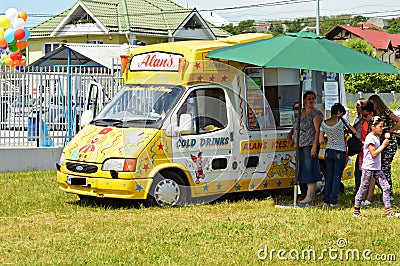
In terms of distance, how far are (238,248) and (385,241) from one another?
1.76 metres

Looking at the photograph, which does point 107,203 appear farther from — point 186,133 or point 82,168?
point 186,133

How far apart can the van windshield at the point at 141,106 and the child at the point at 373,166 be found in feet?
9.57

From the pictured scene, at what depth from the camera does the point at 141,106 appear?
37.4ft

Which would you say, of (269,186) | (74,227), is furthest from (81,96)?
(74,227)

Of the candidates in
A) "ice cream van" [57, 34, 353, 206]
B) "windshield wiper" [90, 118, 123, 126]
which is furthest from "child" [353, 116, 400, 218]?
"windshield wiper" [90, 118, 123, 126]

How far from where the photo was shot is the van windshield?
11148 millimetres

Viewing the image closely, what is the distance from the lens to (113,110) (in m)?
11.8

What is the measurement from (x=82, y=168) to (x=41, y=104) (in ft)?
18.6

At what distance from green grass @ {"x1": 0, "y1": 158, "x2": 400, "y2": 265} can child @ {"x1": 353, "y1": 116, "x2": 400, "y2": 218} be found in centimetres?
26

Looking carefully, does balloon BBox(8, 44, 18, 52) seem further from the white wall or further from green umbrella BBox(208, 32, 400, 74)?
green umbrella BBox(208, 32, 400, 74)

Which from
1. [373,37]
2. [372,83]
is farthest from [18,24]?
[373,37]

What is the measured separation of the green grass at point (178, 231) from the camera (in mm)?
7996

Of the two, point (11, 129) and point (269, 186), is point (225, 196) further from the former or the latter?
point (11, 129)

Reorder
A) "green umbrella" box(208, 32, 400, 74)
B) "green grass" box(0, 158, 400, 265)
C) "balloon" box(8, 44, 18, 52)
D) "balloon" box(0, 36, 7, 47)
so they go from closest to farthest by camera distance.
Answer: "green grass" box(0, 158, 400, 265), "green umbrella" box(208, 32, 400, 74), "balloon" box(0, 36, 7, 47), "balloon" box(8, 44, 18, 52)
